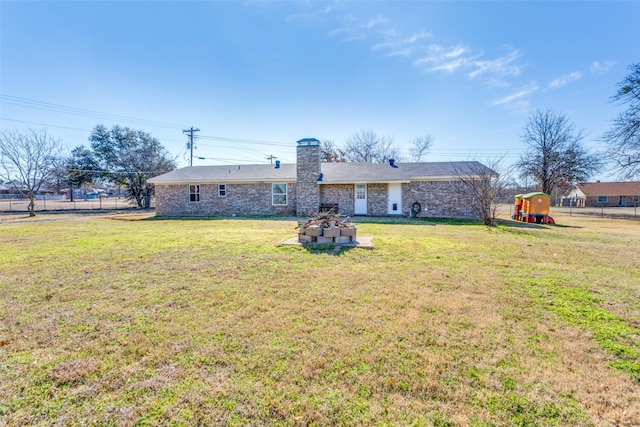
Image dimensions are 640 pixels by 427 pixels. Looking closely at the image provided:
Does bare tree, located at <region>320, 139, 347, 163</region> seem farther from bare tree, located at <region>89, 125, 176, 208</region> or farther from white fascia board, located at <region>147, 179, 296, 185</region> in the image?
white fascia board, located at <region>147, 179, 296, 185</region>

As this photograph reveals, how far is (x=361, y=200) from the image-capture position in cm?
1689

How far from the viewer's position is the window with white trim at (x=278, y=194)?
17.7 meters

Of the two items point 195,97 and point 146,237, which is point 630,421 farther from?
point 195,97

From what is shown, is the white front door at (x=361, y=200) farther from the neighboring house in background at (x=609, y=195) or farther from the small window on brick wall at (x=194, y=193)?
the neighboring house in background at (x=609, y=195)

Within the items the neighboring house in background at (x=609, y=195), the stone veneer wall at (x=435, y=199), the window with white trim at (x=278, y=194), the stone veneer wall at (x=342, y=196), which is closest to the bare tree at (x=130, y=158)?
the window with white trim at (x=278, y=194)

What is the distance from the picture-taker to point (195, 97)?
58.4ft

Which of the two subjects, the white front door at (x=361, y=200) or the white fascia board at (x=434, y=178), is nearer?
the white fascia board at (x=434, y=178)

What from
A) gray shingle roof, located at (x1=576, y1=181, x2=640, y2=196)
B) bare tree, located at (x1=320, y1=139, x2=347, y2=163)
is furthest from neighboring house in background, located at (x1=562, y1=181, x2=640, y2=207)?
bare tree, located at (x1=320, y1=139, x2=347, y2=163)

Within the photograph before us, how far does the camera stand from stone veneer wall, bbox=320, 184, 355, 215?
667 inches

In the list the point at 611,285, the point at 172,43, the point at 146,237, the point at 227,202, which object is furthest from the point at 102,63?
the point at 611,285

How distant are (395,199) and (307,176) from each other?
218 inches

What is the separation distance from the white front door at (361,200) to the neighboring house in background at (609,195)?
4516 cm

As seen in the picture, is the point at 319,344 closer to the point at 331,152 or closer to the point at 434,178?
the point at 434,178

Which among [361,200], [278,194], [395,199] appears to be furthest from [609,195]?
[278,194]
